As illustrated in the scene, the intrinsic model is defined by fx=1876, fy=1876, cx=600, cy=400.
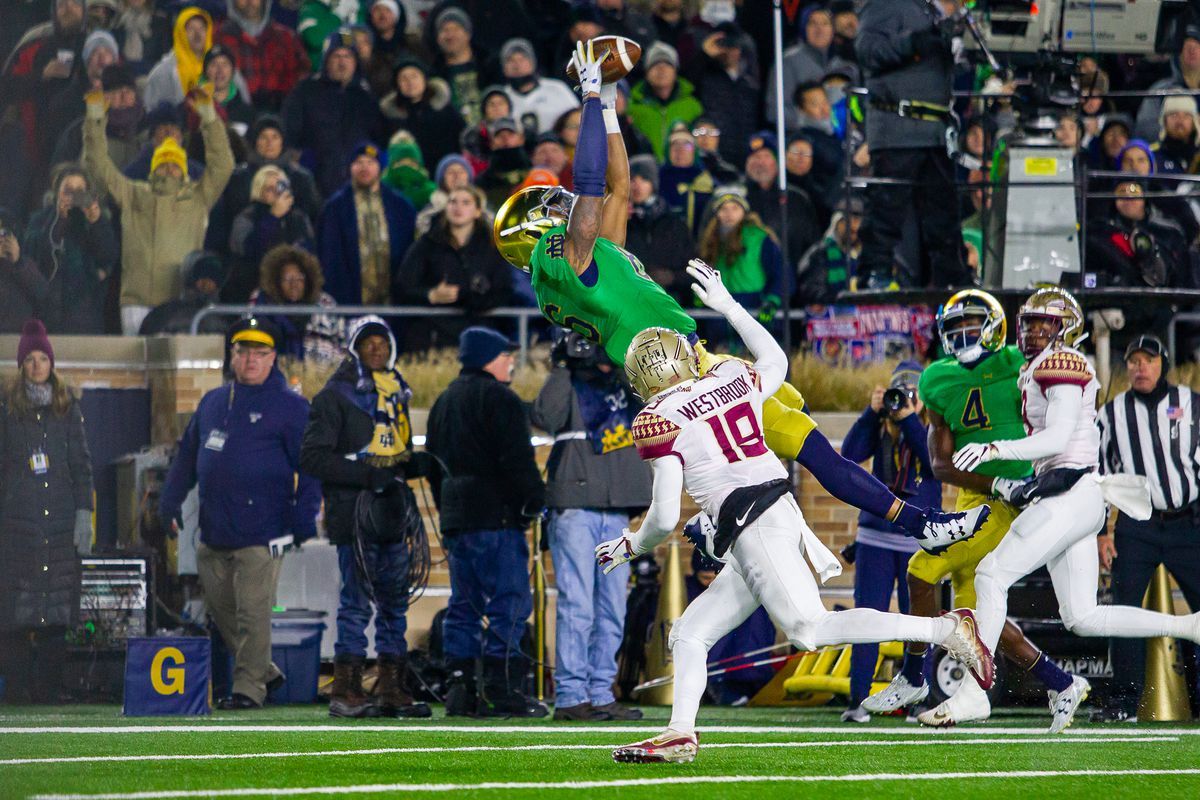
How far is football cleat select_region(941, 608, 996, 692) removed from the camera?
679 centimetres

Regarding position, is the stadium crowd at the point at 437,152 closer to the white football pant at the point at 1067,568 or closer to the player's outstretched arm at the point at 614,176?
the white football pant at the point at 1067,568

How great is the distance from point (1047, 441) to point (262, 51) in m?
9.54

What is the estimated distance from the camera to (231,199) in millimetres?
14367

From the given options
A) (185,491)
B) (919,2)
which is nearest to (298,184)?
(185,491)

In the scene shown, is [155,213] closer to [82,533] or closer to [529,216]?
[82,533]

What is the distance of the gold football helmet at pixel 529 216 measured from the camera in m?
8.39

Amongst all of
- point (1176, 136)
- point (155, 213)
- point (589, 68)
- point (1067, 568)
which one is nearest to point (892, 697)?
point (1067, 568)

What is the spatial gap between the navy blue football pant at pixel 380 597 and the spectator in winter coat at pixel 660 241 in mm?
3925

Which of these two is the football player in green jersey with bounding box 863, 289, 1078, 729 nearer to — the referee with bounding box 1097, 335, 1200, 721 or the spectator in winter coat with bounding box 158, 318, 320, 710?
the referee with bounding box 1097, 335, 1200, 721

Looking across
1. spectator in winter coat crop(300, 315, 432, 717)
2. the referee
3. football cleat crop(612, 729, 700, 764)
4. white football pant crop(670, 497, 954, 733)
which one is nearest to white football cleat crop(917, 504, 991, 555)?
white football pant crop(670, 497, 954, 733)

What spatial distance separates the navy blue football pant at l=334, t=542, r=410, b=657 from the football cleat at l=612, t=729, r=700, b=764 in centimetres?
404

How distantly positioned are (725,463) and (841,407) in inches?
271

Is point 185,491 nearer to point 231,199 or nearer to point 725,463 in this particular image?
point 231,199

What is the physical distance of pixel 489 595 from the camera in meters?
10.3
